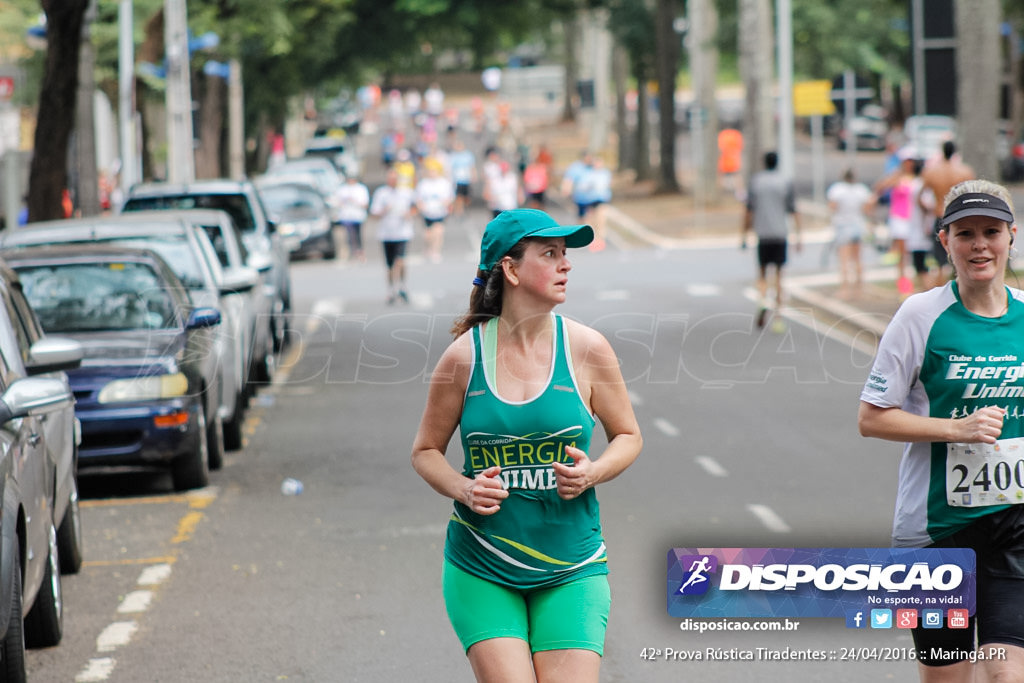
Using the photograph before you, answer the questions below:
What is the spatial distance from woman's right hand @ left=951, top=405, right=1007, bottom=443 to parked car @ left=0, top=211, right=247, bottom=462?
821 centimetres

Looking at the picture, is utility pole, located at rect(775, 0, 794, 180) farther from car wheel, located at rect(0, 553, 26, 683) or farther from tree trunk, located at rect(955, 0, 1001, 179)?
car wheel, located at rect(0, 553, 26, 683)

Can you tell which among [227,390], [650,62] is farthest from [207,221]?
[650,62]

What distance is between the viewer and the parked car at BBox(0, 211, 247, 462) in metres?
13.1

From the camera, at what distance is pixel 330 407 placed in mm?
16328

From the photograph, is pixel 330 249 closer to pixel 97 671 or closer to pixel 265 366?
pixel 265 366

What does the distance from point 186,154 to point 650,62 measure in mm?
23845

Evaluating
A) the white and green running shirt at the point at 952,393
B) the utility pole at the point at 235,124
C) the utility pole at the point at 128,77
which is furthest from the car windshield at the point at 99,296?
the utility pole at the point at 235,124

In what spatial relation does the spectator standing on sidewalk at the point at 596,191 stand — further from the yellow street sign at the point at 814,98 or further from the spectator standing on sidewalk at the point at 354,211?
the yellow street sign at the point at 814,98

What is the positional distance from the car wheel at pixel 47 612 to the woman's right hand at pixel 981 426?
439cm

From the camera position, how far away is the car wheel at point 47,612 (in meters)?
7.73

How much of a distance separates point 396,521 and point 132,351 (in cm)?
248

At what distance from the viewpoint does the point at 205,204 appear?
2000 centimetres

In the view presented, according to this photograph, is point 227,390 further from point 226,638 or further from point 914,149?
point 914,149

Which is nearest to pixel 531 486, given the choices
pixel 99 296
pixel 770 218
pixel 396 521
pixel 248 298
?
pixel 396 521
